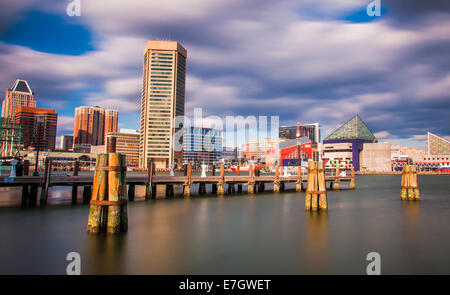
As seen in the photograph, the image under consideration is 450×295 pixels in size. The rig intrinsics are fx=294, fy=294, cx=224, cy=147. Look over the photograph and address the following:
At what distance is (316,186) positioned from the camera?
28375 millimetres

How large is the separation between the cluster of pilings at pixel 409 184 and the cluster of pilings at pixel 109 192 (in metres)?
37.9

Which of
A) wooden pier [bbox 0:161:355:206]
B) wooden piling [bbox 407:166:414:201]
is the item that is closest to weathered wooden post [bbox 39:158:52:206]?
wooden pier [bbox 0:161:355:206]

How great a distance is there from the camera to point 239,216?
28.4 meters

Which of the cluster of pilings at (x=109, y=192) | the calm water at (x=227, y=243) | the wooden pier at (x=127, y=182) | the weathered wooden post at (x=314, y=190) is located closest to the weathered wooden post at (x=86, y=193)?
the wooden pier at (x=127, y=182)

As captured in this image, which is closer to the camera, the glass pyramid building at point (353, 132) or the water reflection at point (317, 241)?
the water reflection at point (317, 241)

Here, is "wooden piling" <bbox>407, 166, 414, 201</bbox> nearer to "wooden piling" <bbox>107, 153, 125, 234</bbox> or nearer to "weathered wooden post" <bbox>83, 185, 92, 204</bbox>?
"wooden piling" <bbox>107, 153, 125, 234</bbox>

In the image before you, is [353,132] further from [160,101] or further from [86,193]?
[86,193]

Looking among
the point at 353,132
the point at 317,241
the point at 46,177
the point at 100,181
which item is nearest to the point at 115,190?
the point at 100,181

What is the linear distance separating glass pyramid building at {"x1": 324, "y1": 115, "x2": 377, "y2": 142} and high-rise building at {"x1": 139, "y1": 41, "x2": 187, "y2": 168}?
101 meters

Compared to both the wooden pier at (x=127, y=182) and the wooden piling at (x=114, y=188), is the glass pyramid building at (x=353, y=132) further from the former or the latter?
the wooden piling at (x=114, y=188)

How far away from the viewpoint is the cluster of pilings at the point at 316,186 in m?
27.8

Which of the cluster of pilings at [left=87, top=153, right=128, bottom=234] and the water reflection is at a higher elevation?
the cluster of pilings at [left=87, top=153, right=128, bottom=234]

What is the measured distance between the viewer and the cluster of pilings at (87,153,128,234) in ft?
55.8
